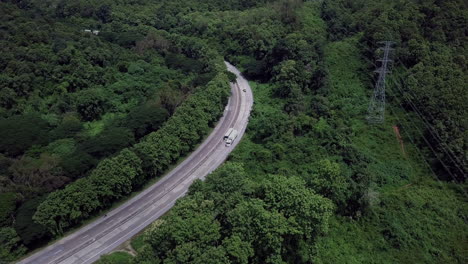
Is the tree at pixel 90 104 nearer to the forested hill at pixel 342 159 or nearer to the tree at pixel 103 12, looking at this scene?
the forested hill at pixel 342 159

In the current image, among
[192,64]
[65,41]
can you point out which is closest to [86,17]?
[65,41]

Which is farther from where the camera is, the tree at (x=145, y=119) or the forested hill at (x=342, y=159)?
the tree at (x=145, y=119)

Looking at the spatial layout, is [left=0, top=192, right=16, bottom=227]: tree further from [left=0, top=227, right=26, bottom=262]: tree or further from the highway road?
the highway road

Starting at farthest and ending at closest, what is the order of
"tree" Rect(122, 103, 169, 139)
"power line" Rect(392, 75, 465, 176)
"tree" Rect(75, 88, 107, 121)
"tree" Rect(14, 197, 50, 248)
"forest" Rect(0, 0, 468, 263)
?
1. "tree" Rect(75, 88, 107, 121)
2. "tree" Rect(122, 103, 169, 139)
3. "power line" Rect(392, 75, 465, 176)
4. "tree" Rect(14, 197, 50, 248)
5. "forest" Rect(0, 0, 468, 263)

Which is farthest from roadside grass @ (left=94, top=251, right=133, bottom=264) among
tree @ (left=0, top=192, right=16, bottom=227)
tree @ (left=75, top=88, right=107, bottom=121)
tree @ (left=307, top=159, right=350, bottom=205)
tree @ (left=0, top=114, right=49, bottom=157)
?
tree @ (left=75, top=88, right=107, bottom=121)

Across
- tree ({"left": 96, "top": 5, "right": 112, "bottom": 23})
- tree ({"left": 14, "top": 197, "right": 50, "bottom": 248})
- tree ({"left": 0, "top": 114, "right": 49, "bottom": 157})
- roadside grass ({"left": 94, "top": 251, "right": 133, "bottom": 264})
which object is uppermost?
tree ({"left": 96, "top": 5, "right": 112, "bottom": 23})

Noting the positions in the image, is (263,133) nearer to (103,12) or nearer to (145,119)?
(145,119)

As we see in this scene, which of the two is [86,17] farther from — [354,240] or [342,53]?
[354,240]

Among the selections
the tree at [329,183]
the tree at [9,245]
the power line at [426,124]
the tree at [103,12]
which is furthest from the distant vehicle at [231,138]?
the tree at [103,12]
